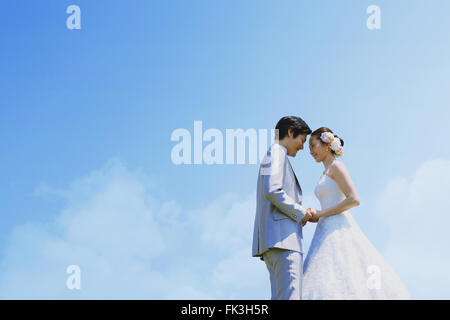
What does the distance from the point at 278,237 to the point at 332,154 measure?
1.79 m

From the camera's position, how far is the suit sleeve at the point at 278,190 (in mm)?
6176

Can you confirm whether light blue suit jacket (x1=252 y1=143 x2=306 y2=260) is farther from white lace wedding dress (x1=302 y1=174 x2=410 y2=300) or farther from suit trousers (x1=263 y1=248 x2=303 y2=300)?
white lace wedding dress (x1=302 y1=174 x2=410 y2=300)

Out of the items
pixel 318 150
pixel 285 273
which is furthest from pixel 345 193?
pixel 285 273

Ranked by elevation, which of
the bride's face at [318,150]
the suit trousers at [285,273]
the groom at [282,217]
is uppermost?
the bride's face at [318,150]

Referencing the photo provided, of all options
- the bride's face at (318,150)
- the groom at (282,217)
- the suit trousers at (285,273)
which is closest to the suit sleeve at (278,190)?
the groom at (282,217)

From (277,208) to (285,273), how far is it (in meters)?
0.77

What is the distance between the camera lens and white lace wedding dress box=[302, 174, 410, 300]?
612cm

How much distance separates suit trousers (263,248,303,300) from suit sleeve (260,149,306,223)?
45 cm

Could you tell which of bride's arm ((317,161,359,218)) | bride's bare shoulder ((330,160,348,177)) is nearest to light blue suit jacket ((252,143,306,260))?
bride's arm ((317,161,359,218))

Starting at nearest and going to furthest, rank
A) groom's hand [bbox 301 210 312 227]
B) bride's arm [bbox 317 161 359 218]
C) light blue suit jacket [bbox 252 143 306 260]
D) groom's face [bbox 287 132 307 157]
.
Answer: light blue suit jacket [bbox 252 143 306 260], groom's hand [bbox 301 210 312 227], groom's face [bbox 287 132 307 157], bride's arm [bbox 317 161 359 218]

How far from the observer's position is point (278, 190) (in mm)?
6223

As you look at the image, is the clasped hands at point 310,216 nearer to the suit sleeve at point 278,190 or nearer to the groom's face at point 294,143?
the suit sleeve at point 278,190

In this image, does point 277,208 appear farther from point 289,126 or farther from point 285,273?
point 289,126
